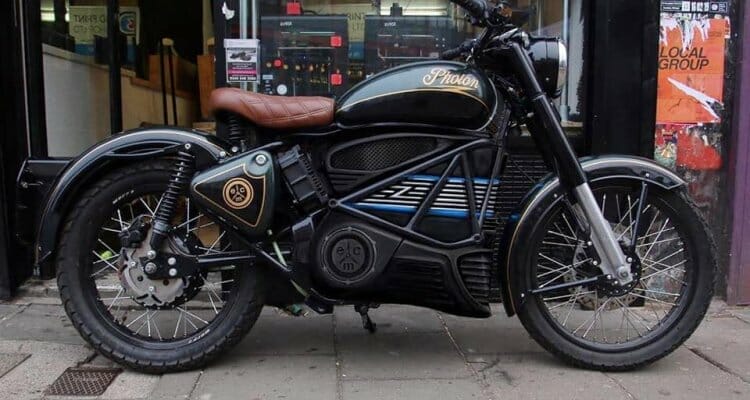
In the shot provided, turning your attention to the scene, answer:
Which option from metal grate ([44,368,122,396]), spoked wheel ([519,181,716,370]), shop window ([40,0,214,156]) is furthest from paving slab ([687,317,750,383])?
shop window ([40,0,214,156])

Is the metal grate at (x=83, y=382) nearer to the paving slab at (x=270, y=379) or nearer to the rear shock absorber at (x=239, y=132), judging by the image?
the paving slab at (x=270, y=379)

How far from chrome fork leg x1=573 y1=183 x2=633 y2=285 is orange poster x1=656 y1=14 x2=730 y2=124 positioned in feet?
5.12

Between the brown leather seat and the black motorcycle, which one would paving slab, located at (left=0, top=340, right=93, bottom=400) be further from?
the brown leather seat

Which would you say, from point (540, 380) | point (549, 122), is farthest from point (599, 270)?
point (549, 122)

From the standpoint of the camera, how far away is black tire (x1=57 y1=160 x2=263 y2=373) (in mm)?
3137

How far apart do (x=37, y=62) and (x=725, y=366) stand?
4721mm

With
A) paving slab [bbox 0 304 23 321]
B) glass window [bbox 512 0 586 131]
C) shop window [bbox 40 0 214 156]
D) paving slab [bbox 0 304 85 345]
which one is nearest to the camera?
paving slab [bbox 0 304 85 345]

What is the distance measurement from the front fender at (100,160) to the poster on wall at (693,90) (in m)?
2.93

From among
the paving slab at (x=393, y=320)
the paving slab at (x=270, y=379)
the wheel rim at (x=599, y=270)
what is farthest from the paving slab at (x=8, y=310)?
the wheel rim at (x=599, y=270)

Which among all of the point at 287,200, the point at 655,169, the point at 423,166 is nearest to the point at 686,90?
the point at 655,169

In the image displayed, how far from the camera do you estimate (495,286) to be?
3.46 meters

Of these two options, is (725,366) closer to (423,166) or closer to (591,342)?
(591,342)

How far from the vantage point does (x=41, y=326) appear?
392cm

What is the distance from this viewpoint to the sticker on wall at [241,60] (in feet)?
14.1
